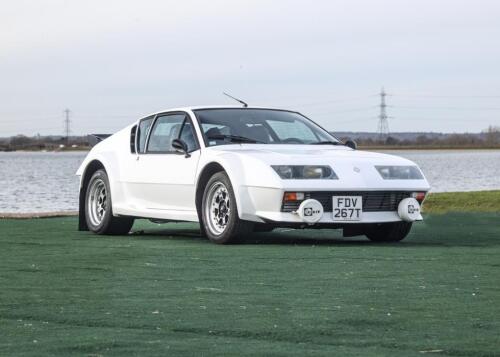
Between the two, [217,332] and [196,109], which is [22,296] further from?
[196,109]

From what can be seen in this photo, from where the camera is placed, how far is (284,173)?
37.5 ft

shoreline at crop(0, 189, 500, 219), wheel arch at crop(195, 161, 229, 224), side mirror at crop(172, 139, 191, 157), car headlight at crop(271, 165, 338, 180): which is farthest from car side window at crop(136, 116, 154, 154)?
shoreline at crop(0, 189, 500, 219)

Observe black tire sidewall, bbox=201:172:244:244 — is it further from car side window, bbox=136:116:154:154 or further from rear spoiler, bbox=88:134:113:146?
rear spoiler, bbox=88:134:113:146

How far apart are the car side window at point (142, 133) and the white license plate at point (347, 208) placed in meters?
2.72

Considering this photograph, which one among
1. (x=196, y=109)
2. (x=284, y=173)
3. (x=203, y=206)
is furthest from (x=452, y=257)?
(x=196, y=109)

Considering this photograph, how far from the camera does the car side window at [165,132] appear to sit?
515 inches

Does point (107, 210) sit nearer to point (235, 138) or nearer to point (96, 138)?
point (96, 138)

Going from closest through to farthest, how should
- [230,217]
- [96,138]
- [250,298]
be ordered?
[250,298] < [230,217] < [96,138]

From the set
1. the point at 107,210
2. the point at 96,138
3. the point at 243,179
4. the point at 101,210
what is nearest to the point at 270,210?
the point at 243,179

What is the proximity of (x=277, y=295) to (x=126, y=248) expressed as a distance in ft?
12.9

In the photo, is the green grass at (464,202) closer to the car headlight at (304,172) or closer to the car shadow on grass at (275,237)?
the car shadow on grass at (275,237)

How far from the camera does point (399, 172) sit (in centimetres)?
1192

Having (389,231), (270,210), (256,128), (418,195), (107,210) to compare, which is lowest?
(389,231)

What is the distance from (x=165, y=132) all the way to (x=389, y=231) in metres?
2.64
